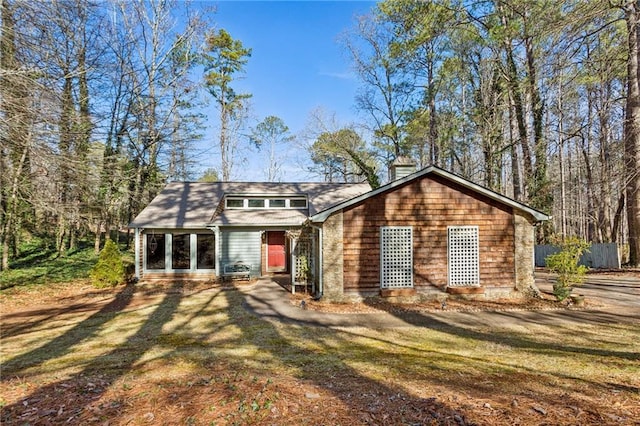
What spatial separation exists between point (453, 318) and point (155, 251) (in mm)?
12606

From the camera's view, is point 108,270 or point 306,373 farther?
point 108,270

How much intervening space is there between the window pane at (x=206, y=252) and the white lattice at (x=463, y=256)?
33.1ft

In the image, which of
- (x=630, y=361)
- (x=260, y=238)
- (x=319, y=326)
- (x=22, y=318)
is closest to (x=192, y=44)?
(x=260, y=238)

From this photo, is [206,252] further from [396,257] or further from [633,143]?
[633,143]

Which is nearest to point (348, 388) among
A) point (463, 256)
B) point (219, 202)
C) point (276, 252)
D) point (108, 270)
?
point (463, 256)

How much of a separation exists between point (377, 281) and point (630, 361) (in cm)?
633

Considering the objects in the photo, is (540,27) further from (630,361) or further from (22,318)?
(22,318)

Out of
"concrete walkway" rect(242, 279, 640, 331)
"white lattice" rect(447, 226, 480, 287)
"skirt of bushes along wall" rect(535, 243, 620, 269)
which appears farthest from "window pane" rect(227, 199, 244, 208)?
"skirt of bushes along wall" rect(535, 243, 620, 269)

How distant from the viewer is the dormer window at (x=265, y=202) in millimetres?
17000

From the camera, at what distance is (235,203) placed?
1702cm

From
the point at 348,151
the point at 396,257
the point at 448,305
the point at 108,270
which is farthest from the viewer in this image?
the point at 348,151

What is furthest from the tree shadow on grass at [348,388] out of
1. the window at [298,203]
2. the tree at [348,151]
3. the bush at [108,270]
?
Answer: the tree at [348,151]

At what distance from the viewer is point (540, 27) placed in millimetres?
10555

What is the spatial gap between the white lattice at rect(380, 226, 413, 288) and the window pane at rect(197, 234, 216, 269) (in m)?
8.25
